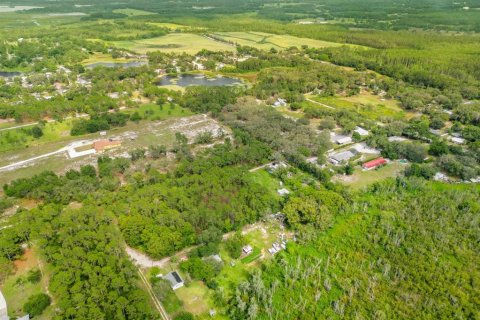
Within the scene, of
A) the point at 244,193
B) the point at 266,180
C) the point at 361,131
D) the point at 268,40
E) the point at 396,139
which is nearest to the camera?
the point at 244,193

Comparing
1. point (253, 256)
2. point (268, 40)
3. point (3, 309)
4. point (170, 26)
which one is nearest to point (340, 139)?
point (253, 256)

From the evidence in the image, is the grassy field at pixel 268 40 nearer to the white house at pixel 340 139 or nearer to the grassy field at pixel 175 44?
the grassy field at pixel 175 44

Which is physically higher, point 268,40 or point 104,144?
point 104,144

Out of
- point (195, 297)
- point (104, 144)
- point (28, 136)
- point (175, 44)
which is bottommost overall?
point (175, 44)

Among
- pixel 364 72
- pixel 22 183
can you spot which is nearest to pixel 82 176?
pixel 22 183

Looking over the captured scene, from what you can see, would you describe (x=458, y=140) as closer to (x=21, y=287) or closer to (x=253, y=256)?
(x=253, y=256)

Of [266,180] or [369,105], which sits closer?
[266,180]

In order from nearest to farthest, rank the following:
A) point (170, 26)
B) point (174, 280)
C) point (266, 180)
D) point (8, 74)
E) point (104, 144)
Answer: point (174, 280) < point (266, 180) < point (104, 144) < point (8, 74) < point (170, 26)

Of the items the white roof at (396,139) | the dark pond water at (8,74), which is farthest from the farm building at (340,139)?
the dark pond water at (8,74)
